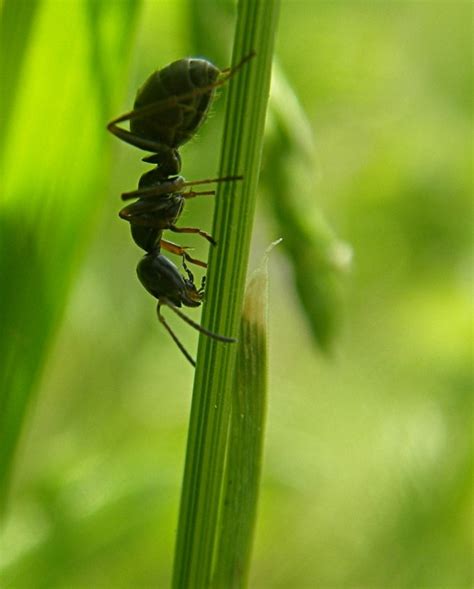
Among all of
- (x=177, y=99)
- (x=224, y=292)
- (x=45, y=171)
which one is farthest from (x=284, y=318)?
(x=224, y=292)

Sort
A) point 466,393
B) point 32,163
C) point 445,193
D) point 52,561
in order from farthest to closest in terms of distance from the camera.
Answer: point 445,193
point 466,393
point 52,561
point 32,163

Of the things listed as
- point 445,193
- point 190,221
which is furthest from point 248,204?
point 445,193

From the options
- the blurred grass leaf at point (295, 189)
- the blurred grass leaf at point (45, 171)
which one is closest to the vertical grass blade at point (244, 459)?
the blurred grass leaf at point (45, 171)

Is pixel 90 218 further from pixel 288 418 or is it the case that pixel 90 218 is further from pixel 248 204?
pixel 288 418

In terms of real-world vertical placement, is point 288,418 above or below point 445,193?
below

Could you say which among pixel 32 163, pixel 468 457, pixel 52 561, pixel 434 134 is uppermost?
pixel 434 134
